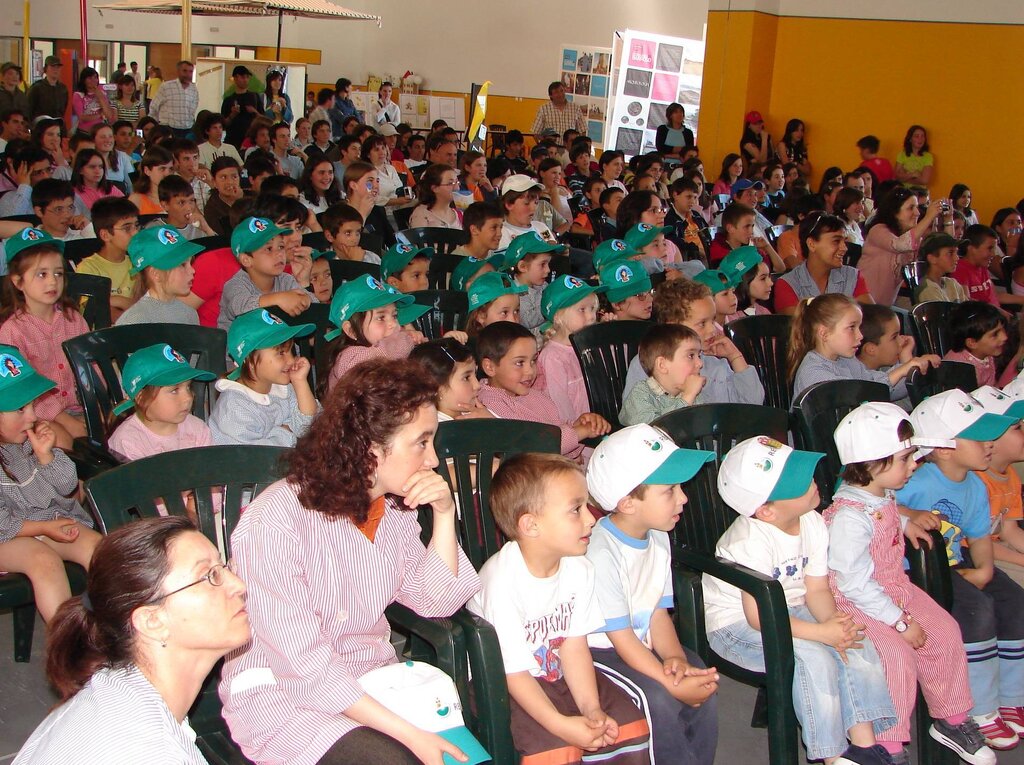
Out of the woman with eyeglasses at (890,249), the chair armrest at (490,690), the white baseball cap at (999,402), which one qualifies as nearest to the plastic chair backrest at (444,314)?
the white baseball cap at (999,402)

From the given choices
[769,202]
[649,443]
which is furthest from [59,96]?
[649,443]

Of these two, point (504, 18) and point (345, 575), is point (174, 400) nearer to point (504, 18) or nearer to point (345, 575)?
point (345, 575)

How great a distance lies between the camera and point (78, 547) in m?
2.69

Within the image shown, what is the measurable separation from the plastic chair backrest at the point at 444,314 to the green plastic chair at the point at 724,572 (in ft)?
5.42

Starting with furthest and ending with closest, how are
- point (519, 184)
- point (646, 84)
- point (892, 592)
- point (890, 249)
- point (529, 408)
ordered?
1. point (646, 84)
2. point (519, 184)
3. point (890, 249)
4. point (529, 408)
5. point (892, 592)

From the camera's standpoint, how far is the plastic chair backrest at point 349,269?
190 inches

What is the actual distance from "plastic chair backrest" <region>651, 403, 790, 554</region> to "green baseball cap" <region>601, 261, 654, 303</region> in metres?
1.64

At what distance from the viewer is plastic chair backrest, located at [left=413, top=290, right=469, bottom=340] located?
Answer: 4254 millimetres

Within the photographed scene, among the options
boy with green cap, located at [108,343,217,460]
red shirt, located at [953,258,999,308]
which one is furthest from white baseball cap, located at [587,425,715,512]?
red shirt, located at [953,258,999,308]

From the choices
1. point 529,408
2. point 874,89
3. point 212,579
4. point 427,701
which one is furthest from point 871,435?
point 874,89

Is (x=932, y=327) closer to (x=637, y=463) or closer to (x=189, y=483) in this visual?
(x=637, y=463)

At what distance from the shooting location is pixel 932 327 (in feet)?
15.4

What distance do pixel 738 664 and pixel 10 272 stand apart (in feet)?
9.20

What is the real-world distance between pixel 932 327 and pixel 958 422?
5.89 feet
